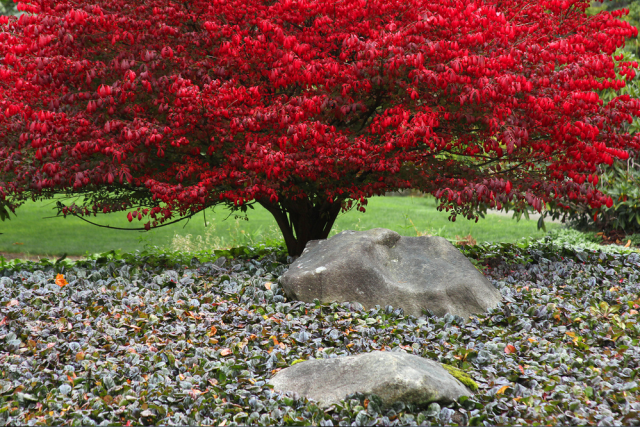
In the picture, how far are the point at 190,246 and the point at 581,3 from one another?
6.64m

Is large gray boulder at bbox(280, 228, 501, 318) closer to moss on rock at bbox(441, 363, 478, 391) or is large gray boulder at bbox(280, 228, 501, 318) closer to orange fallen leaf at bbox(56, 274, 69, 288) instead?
moss on rock at bbox(441, 363, 478, 391)

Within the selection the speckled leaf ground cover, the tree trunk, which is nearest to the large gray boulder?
the speckled leaf ground cover

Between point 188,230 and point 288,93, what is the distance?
7.56 metres

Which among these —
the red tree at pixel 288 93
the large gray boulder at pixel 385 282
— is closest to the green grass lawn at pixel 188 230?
the red tree at pixel 288 93

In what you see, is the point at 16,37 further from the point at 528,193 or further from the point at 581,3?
the point at 581,3

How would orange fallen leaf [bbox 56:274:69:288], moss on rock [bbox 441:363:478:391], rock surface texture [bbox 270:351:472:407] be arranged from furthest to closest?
orange fallen leaf [bbox 56:274:69:288]
moss on rock [bbox 441:363:478:391]
rock surface texture [bbox 270:351:472:407]

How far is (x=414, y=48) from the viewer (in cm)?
463

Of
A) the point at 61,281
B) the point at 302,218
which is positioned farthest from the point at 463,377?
the point at 61,281

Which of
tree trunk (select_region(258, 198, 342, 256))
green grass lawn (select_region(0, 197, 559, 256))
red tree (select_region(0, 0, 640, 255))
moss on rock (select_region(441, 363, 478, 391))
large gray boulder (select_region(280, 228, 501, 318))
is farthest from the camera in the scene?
green grass lawn (select_region(0, 197, 559, 256))

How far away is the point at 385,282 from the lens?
463cm

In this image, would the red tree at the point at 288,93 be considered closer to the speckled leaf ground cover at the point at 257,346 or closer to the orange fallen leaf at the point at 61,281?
the orange fallen leaf at the point at 61,281

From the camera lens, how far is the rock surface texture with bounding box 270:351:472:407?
2.93 metres

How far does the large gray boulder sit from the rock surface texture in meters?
1.26

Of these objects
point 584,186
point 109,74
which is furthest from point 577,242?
point 109,74
